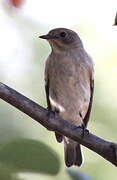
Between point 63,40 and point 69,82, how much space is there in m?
0.29

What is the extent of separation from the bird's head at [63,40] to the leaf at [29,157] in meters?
1.37

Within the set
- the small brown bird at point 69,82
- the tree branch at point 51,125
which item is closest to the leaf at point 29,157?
the tree branch at point 51,125

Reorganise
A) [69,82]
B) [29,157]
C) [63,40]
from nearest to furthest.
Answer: [29,157]
[69,82]
[63,40]

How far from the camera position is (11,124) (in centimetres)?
84

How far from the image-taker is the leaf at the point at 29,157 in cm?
56

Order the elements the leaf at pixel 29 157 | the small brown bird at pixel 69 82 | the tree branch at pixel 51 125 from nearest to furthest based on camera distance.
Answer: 1. the leaf at pixel 29 157
2. the tree branch at pixel 51 125
3. the small brown bird at pixel 69 82

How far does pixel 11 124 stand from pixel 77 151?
3.60 feet

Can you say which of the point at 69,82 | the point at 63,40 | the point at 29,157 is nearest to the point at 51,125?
the point at 29,157

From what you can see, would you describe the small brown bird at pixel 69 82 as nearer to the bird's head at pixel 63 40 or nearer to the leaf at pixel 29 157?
the bird's head at pixel 63 40

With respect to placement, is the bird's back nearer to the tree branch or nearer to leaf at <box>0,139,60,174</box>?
the tree branch

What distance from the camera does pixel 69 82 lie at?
2023mm

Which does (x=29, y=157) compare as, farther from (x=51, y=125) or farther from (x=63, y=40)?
(x=63, y=40)

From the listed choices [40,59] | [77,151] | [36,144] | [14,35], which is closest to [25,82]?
[40,59]

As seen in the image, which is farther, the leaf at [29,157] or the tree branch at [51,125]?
the tree branch at [51,125]
